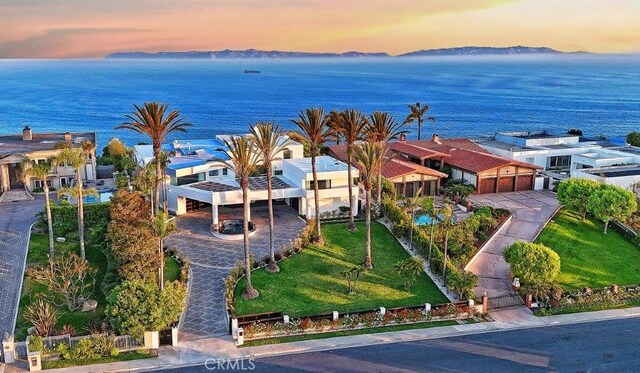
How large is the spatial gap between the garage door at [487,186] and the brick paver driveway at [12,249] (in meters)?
43.5

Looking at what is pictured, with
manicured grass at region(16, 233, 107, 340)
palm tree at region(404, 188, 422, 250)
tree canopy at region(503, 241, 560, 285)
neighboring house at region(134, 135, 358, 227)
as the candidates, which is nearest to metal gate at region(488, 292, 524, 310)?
tree canopy at region(503, 241, 560, 285)

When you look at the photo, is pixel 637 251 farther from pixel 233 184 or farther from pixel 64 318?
pixel 64 318

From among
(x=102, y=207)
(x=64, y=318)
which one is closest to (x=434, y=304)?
(x=64, y=318)

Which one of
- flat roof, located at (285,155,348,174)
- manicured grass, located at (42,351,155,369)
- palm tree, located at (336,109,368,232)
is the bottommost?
manicured grass, located at (42,351,155,369)

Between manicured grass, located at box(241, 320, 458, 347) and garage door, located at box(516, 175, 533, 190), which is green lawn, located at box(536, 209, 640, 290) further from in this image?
manicured grass, located at box(241, 320, 458, 347)

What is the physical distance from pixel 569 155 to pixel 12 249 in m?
62.5

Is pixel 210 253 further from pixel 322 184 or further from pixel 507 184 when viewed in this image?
pixel 507 184

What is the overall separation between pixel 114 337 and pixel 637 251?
1599 inches

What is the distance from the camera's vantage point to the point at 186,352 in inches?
1240

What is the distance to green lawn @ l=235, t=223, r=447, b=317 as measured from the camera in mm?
37500

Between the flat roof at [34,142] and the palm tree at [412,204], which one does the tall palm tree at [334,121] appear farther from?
the flat roof at [34,142]

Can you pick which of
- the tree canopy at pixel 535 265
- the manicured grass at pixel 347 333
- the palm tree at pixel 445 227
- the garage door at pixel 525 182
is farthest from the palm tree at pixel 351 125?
the garage door at pixel 525 182

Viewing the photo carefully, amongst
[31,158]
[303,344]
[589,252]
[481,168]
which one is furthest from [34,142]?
[589,252]

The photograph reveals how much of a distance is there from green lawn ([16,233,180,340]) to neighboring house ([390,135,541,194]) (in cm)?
3410
